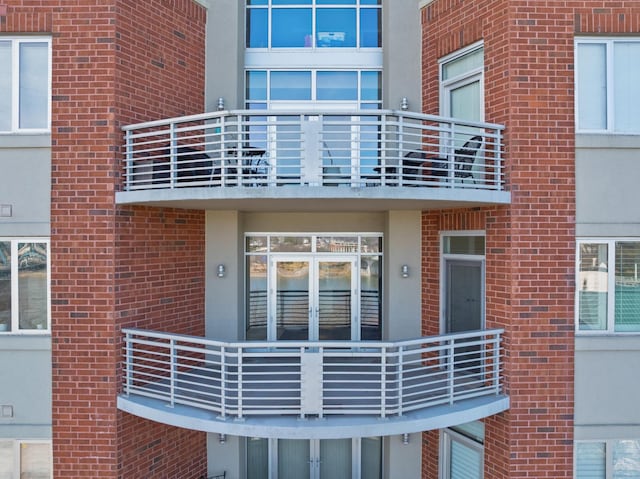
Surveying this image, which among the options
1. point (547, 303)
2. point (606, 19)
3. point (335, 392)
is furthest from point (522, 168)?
point (335, 392)

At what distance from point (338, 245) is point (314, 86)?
2.91 m

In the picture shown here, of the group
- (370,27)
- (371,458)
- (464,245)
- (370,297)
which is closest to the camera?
(464,245)

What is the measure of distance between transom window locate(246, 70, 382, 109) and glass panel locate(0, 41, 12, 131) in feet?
11.6

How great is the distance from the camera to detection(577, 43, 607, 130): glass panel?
6051 millimetres

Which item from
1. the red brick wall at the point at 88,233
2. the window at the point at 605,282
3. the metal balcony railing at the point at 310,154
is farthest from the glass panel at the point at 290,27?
the window at the point at 605,282

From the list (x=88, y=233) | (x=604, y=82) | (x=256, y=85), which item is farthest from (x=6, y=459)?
(x=604, y=82)

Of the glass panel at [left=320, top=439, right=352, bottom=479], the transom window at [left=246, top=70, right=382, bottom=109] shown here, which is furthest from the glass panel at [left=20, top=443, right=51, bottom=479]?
the transom window at [left=246, top=70, right=382, bottom=109]

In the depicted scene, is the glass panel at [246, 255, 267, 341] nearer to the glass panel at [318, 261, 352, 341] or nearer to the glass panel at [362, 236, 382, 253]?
the glass panel at [318, 261, 352, 341]

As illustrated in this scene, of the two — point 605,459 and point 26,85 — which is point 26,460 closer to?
point 26,85

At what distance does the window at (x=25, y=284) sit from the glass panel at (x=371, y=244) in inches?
193

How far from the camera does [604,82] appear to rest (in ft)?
19.9

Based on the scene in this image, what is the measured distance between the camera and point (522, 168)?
5926 millimetres

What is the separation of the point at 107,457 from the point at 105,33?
18.8ft

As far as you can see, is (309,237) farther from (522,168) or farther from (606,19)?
(606,19)
